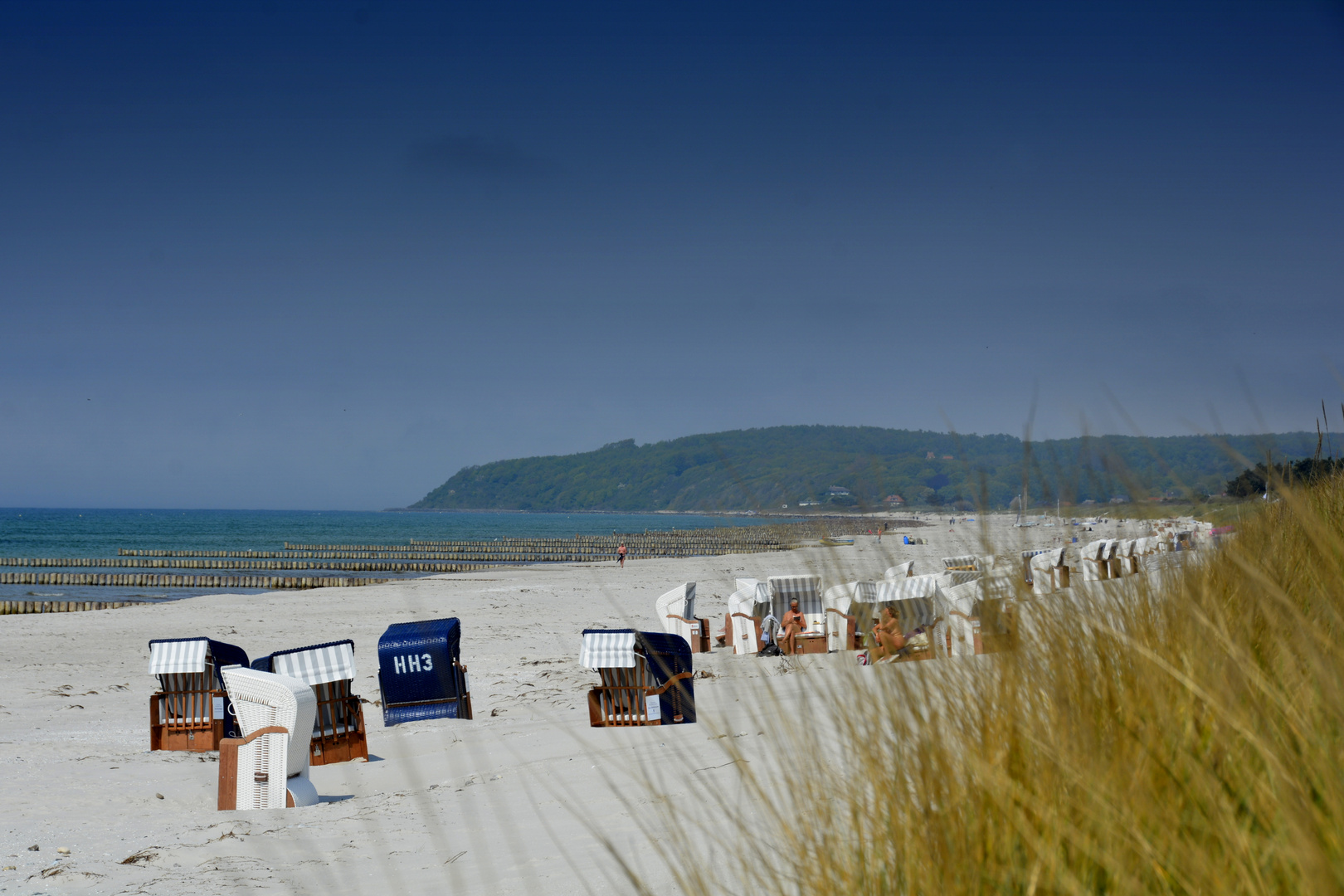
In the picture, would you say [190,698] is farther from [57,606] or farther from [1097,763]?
[57,606]

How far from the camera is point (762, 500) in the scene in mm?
1984

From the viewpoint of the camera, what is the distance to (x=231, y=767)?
5723 millimetres

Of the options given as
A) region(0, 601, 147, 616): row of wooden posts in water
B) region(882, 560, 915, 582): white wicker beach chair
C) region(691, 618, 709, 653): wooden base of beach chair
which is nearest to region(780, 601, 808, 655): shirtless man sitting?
region(691, 618, 709, 653): wooden base of beach chair

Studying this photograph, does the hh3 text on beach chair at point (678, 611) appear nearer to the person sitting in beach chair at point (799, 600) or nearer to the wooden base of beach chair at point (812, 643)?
the person sitting in beach chair at point (799, 600)

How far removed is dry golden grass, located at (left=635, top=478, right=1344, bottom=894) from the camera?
1354 mm

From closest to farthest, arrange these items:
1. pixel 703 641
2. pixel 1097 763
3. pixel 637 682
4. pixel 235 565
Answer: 1. pixel 1097 763
2. pixel 637 682
3. pixel 703 641
4. pixel 235 565

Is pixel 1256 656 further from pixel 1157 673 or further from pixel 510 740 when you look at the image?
pixel 510 740

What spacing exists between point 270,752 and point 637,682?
10.3 ft

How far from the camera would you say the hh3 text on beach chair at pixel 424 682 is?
862 cm

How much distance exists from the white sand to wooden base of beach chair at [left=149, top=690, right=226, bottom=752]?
0.19 meters

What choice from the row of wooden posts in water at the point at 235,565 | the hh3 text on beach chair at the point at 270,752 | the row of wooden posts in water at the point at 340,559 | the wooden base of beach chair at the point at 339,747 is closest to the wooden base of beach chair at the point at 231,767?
the hh3 text on beach chair at the point at 270,752

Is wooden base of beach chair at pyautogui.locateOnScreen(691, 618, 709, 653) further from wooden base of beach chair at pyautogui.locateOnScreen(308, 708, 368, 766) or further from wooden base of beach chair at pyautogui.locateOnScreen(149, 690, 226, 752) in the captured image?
wooden base of beach chair at pyautogui.locateOnScreen(149, 690, 226, 752)

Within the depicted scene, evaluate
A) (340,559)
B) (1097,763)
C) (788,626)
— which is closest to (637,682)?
(788,626)

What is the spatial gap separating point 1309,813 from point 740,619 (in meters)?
11.1
